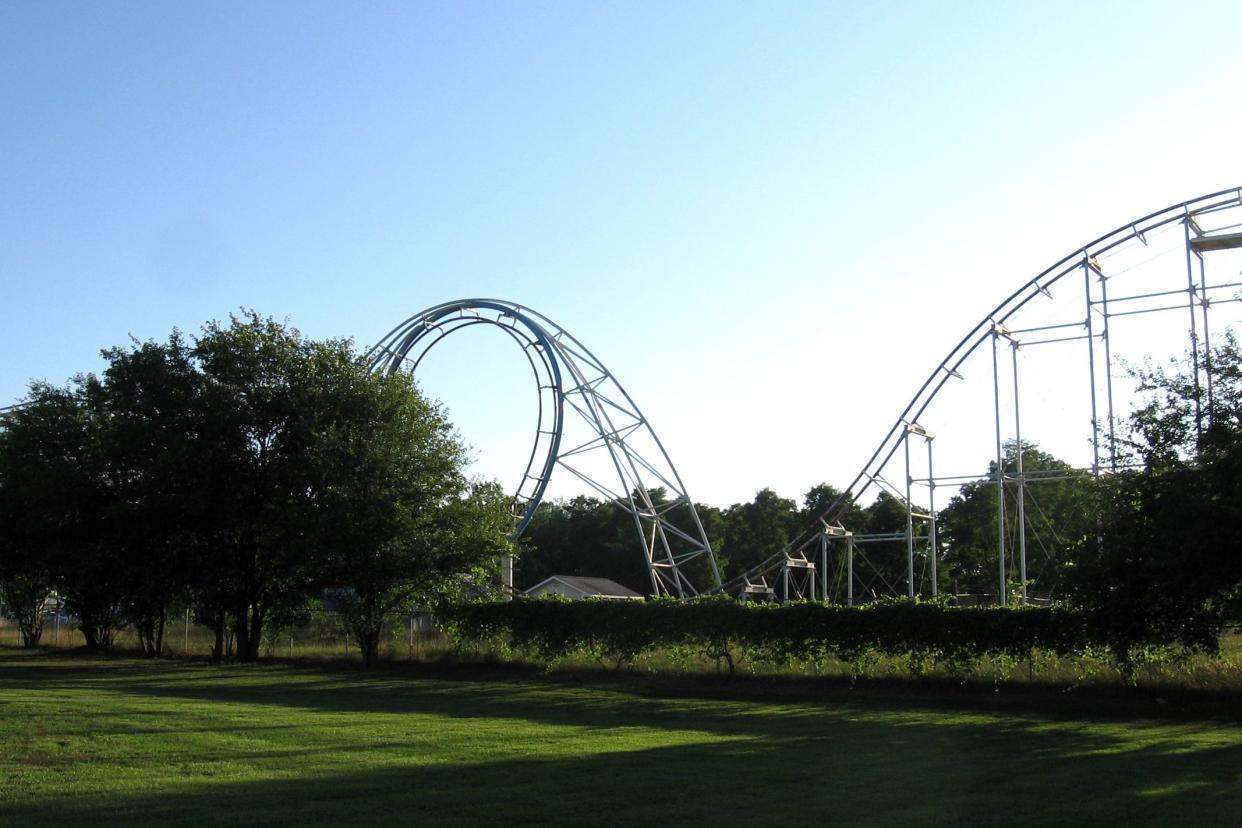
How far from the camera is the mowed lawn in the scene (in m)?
9.66

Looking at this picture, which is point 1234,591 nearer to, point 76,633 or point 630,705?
point 630,705

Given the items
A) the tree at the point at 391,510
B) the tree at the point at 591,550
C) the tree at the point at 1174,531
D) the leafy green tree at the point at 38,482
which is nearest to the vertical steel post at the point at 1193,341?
the tree at the point at 1174,531

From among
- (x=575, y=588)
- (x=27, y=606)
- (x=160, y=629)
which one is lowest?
(x=160, y=629)

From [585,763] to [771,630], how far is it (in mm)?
12833

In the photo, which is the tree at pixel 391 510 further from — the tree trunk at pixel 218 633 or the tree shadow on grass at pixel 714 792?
the tree shadow on grass at pixel 714 792

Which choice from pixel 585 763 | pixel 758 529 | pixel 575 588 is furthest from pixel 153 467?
pixel 758 529

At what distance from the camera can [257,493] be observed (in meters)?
32.6

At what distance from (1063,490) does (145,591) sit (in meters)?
26.5

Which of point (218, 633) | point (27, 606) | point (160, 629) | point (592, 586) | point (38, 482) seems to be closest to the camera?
point (38, 482)

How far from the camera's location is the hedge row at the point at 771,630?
862 inches

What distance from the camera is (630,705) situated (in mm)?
21234

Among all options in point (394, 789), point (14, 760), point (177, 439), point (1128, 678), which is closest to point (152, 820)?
point (394, 789)

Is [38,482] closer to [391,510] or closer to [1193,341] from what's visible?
[391,510]

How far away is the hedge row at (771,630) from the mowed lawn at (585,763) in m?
1.83
